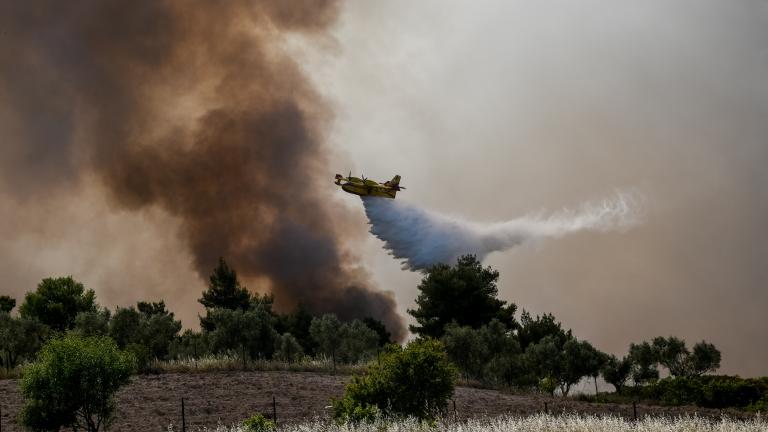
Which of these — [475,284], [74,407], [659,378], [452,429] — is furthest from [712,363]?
[74,407]

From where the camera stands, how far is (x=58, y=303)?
83438 mm

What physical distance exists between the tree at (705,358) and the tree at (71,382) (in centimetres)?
5229

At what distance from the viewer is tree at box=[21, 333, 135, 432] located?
33656 millimetres

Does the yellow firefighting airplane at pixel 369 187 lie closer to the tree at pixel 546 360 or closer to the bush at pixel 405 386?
the tree at pixel 546 360

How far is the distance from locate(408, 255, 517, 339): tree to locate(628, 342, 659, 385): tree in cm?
1733

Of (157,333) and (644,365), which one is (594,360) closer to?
A: (644,365)

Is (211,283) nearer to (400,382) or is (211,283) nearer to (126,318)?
(126,318)

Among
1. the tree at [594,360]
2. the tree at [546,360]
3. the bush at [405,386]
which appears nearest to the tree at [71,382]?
the bush at [405,386]

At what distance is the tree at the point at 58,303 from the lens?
8350 cm

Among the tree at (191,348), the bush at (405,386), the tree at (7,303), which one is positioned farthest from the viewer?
the tree at (7,303)

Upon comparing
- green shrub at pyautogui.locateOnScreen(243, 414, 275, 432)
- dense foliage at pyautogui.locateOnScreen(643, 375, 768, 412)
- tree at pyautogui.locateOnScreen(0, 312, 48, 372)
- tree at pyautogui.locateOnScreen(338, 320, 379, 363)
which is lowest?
dense foliage at pyautogui.locateOnScreen(643, 375, 768, 412)

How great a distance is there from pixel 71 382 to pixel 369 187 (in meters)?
41.5

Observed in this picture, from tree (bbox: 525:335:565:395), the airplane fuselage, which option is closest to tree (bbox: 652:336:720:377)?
tree (bbox: 525:335:565:395)

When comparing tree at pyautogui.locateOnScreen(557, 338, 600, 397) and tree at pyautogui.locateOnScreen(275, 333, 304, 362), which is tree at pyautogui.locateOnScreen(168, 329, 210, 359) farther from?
tree at pyautogui.locateOnScreen(557, 338, 600, 397)
